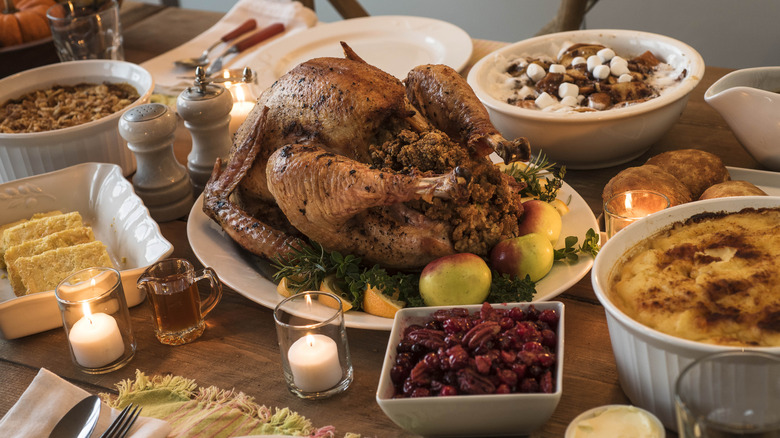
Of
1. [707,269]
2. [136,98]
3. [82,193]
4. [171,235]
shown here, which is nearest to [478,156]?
[707,269]

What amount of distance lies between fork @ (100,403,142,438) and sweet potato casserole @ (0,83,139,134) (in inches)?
48.1

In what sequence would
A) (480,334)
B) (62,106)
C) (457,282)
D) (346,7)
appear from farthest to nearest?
(346,7), (62,106), (457,282), (480,334)

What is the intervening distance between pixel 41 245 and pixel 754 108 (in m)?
1.73

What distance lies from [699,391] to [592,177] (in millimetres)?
1148

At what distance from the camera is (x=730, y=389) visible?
89 centimetres

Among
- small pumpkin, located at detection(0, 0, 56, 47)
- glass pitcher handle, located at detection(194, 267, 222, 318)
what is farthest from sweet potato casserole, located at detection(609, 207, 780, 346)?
small pumpkin, located at detection(0, 0, 56, 47)

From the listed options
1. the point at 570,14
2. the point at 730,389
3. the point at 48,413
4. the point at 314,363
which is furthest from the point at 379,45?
the point at 730,389

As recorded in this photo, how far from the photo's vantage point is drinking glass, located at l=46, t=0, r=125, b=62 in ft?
8.26

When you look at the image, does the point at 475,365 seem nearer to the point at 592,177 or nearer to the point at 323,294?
the point at 323,294

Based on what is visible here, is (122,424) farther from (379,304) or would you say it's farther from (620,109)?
(620,109)

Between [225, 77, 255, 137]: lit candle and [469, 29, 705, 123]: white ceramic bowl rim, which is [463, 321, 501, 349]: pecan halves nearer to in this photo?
[469, 29, 705, 123]: white ceramic bowl rim

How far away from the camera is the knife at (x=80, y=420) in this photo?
1.18 m

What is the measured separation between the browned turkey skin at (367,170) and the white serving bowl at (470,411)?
1.26 ft

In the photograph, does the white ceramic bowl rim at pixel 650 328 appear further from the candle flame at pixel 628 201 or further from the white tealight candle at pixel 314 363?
the white tealight candle at pixel 314 363
